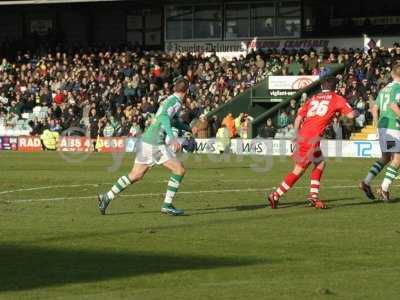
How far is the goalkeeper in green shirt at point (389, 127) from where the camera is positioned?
1612cm

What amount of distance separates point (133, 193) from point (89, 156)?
59.5 feet

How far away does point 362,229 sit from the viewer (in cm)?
1289

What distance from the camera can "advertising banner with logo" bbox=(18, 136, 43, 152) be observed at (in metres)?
43.6

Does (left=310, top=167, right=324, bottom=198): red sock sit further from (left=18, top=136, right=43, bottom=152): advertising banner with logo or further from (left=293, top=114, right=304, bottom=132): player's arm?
(left=18, top=136, right=43, bottom=152): advertising banner with logo

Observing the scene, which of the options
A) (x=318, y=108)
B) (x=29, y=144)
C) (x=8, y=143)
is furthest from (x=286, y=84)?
(x=318, y=108)

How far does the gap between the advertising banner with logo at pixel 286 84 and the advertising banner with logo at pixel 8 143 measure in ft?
36.9

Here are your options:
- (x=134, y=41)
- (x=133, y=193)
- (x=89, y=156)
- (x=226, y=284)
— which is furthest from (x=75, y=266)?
(x=134, y=41)

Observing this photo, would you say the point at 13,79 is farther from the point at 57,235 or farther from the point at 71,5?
the point at 57,235

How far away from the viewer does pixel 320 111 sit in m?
15.5

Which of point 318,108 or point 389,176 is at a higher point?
point 318,108

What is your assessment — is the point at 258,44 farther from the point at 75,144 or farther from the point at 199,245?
the point at 199,245

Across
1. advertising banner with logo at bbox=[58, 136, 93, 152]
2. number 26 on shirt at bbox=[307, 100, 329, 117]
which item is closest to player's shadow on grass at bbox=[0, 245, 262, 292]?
number 26 on shirt at bbox=[307, 100, 329, 117]

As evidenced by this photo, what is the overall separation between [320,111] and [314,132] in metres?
0.33

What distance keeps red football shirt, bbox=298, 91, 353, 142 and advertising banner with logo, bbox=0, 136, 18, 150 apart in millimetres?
30576
